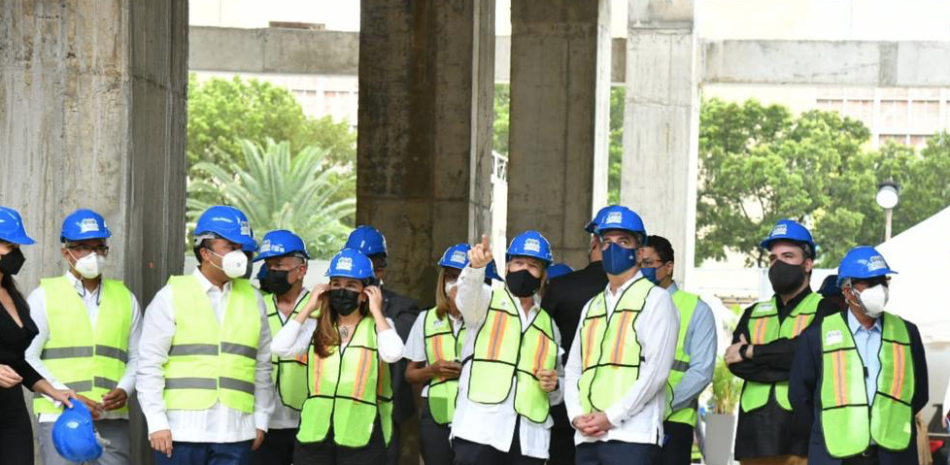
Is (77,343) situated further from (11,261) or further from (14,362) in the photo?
(11,261)

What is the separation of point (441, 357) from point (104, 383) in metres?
2.22

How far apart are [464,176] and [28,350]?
7.54 metres

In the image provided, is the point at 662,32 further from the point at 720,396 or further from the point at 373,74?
the point at 373,74

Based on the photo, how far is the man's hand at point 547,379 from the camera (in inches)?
379

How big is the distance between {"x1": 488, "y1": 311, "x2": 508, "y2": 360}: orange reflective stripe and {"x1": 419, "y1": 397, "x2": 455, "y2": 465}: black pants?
3.74 feet

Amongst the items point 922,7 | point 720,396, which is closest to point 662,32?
point 720,396

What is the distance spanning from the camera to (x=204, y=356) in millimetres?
9102

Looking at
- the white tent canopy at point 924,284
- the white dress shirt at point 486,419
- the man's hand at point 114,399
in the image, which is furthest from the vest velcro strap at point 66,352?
the white tent canopy at point 924,284

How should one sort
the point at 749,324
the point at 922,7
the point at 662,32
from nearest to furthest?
the point at 749,324, the point at 662,32, the point at 922,7

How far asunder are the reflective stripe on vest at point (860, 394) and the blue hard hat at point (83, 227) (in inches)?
164

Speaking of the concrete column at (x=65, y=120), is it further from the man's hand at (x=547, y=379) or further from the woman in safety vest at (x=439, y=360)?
the man's hand at (x=547, y=379)

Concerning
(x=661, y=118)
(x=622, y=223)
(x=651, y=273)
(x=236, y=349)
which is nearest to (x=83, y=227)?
(x=236, y=349)

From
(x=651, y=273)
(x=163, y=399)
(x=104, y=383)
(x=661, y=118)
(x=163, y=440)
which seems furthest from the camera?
(x=661, y=118)

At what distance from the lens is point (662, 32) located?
33156 millimetres
